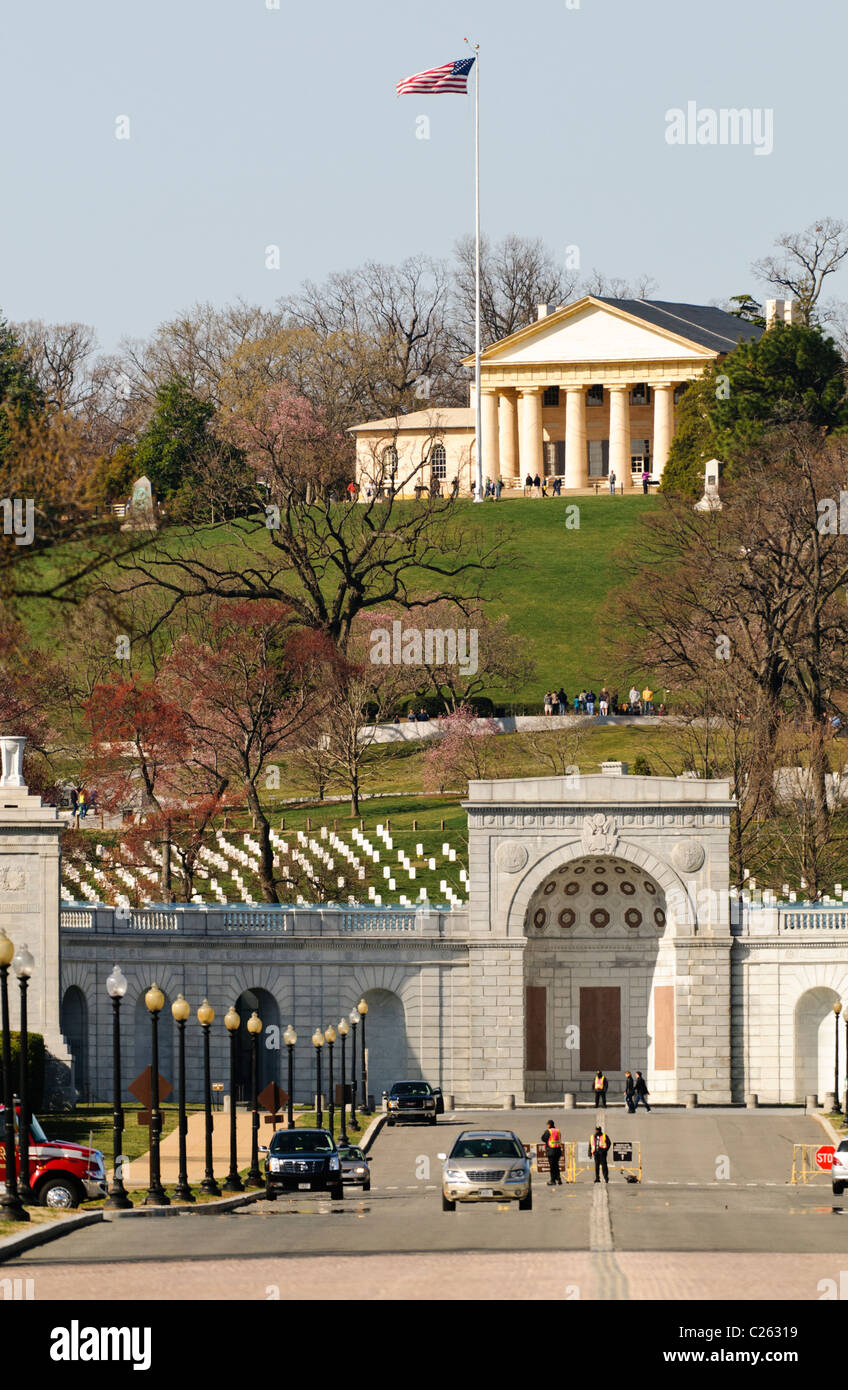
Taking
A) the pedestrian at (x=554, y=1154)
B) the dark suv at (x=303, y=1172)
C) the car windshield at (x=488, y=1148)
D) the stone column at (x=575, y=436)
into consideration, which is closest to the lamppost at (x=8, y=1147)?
the dark suv at (x=303, y=1172)

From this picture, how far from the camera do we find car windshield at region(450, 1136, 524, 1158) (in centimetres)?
4144

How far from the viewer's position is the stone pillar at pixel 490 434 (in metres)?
158

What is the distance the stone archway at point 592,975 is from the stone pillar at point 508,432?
8824cm

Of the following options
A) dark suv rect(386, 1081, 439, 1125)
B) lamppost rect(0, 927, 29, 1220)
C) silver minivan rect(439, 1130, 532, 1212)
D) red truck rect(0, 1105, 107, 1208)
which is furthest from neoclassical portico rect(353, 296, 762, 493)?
lamppost rect(0, 927, 29, 1220)

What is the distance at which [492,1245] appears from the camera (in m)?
32.1

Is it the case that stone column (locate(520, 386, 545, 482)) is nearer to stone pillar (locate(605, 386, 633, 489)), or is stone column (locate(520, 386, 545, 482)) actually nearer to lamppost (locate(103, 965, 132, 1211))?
stone pillar (locate(605, 386, 633, 489))

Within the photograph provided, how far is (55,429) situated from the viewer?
2897 cm

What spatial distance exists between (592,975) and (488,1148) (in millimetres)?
28965

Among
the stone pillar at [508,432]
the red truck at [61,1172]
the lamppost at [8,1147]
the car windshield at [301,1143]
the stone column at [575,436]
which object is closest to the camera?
the lamppost at [8,1147]

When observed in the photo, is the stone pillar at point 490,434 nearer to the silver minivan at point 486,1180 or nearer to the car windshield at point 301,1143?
the car windshield at point 301,1143

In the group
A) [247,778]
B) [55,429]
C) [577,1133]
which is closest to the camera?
[55,429]
